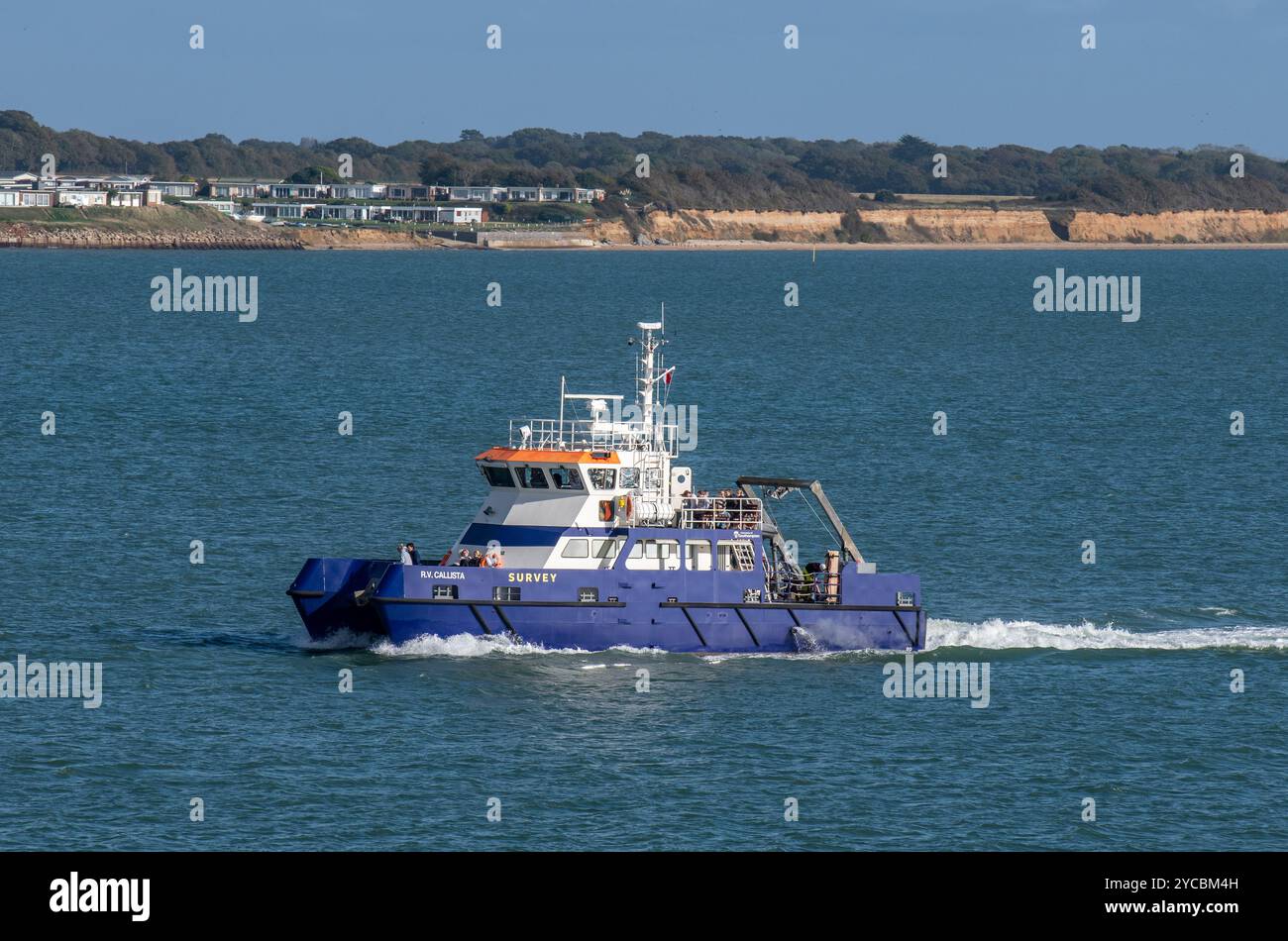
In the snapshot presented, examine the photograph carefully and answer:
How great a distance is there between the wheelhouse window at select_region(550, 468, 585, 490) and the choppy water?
3893 mm

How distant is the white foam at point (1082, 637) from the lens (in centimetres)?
4484

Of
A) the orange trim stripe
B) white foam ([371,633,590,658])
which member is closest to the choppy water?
white foam ([371,633,590,658])

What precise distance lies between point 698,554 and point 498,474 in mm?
4909

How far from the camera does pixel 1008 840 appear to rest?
3259 centimetres

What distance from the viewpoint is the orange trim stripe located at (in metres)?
43.9

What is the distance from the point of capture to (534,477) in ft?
145
